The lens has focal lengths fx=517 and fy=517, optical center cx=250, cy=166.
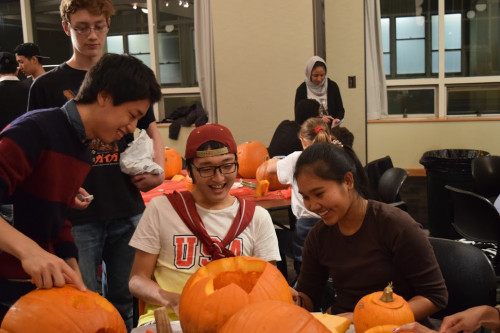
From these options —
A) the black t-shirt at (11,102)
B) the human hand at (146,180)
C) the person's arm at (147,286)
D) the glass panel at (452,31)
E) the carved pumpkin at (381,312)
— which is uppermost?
the glass panel at (452,31)

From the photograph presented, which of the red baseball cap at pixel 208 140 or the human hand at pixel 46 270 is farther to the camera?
the red baseball cap at pixel 208 140

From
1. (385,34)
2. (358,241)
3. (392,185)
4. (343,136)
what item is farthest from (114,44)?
(358,241)

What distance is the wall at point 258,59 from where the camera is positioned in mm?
6199

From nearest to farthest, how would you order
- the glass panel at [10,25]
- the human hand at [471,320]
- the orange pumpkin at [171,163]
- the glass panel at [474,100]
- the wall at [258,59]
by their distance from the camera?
the human hand at [471,320], the orange pumpkin at [171,163], the wall at [258,59], the glass panel at [474,100], the glass panel at [10,25]

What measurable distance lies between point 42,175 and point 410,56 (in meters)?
7.19

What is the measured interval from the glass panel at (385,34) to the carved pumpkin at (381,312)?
6785 mm

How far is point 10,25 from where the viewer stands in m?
8.34

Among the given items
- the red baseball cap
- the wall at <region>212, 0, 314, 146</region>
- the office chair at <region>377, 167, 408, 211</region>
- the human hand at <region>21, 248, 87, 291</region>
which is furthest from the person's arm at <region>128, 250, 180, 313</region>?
the wall at <region>212, 0, 314, 146</region>

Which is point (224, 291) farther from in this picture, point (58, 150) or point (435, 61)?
point (435, 61)

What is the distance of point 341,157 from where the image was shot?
1.75 meters

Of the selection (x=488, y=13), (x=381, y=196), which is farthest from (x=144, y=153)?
(x=488, y=13)

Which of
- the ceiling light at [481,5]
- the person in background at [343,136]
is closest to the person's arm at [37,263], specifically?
the person in background at [343,136]

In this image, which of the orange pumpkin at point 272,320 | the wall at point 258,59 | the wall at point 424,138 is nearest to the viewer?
the orange pumpkin at point 272,320

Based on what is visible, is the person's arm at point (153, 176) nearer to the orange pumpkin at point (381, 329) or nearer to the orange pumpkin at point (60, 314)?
the orange pumpkin at point (60, 314)
